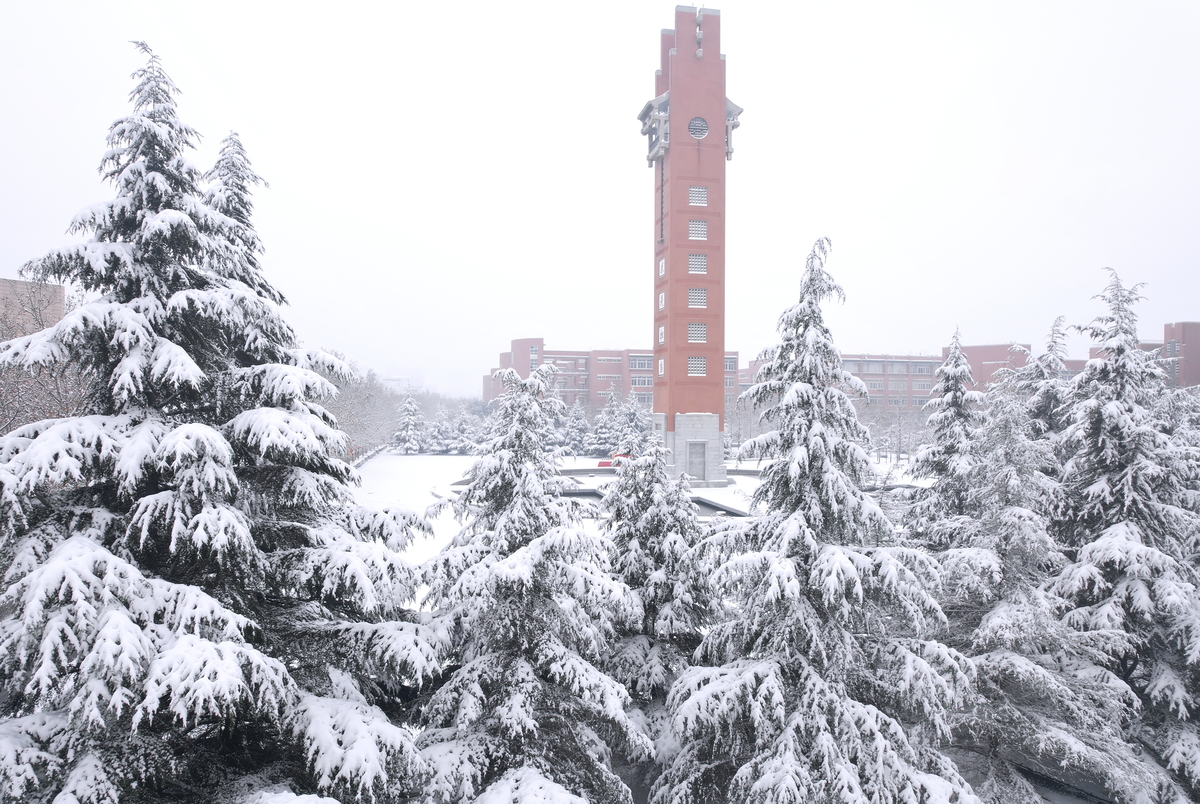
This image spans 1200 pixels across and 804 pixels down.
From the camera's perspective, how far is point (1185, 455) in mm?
12375

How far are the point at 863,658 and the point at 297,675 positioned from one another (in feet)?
23.0

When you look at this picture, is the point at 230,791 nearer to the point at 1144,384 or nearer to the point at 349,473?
the point at 349,473

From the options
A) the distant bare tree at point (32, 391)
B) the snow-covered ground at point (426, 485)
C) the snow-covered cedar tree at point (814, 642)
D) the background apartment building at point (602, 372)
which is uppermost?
the background apartment building at point (602, 372)

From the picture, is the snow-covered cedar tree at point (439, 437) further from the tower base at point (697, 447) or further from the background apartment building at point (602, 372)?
the tower base at point (697, 447)

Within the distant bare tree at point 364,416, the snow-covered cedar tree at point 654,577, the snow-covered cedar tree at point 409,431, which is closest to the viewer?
the snow-covered cedar tree at point 654,577

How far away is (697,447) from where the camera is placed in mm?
41469

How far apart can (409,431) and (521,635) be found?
228 ft

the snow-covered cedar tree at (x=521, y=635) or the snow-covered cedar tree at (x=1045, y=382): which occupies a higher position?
the snow-covered cedar tree at (x=1045, y=382)

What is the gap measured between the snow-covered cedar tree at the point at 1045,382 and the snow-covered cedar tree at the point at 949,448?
344 centimetres

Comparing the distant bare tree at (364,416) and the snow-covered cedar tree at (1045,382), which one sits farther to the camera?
the distant bare tree at (364,416)

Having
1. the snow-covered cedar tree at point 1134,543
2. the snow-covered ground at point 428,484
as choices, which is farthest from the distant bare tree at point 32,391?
the snow-covered cedar tree at point 1134,543

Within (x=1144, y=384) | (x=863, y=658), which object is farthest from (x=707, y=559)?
(x=1144, y=384)

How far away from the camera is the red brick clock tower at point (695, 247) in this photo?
4106cm

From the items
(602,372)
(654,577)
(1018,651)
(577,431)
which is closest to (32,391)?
(654,577)
